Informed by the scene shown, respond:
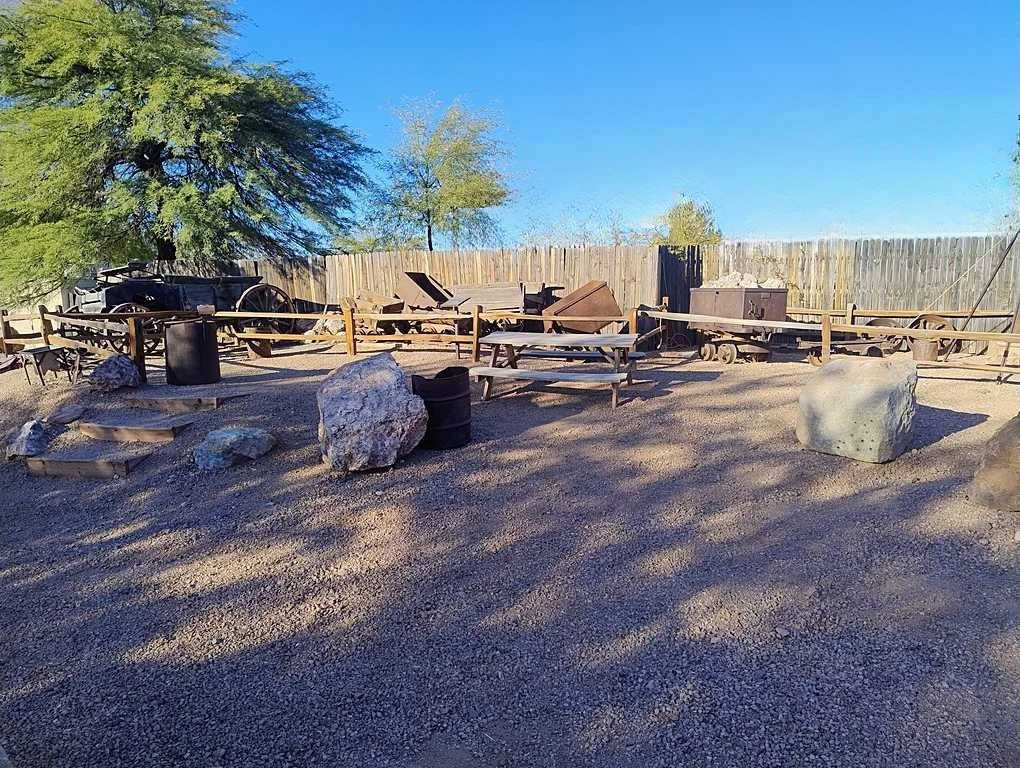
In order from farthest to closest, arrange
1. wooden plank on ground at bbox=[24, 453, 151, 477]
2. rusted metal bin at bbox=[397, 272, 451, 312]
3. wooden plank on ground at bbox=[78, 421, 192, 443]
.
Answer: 1. rusted metal bin at bbox=[397, 272, 451, 312]
2. wooden plank on ground at bbox=[78, 421, 192, 443]
3. wooden plank on ground at bbox=[24, 453, 151, 477]

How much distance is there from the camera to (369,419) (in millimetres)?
4996

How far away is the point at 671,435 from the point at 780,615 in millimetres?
2747

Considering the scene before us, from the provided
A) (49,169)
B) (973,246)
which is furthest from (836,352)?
(49,169)

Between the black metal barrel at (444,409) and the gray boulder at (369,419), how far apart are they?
19 centimetres

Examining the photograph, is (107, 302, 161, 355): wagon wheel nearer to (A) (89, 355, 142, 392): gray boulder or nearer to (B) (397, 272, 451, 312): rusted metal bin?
(A) (89, 355, 142, 392): gray boulder

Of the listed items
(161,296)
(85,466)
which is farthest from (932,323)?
(161,296)

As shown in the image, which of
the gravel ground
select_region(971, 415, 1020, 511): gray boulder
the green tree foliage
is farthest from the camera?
the green tree foliage

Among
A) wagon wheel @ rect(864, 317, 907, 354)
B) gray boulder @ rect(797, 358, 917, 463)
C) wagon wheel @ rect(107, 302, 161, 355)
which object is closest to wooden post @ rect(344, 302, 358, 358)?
wagon wheel @ rect(107, 302, 161, 355)

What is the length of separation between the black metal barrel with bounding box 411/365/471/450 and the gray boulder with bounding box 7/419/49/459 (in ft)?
12.0

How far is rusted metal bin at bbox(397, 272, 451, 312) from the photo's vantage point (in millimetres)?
12742

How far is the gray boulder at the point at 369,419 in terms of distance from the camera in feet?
→ 16.3

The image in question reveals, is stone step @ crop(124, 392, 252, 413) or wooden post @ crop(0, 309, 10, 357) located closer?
stone step @ crop(124, 392, 252, 413)

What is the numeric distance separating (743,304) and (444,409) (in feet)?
20.3

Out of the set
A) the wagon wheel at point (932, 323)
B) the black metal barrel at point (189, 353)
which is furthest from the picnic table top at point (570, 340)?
the wagon wheel at point (932, 323)
